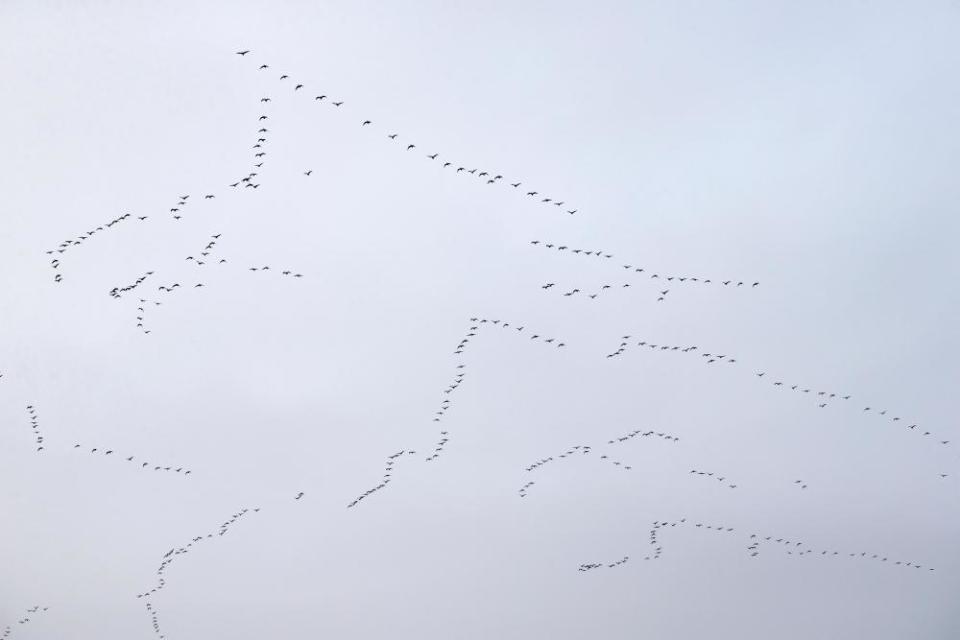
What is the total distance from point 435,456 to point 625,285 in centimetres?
1436

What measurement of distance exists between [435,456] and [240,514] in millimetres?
11550

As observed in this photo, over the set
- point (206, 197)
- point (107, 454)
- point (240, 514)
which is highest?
point (206, 197)

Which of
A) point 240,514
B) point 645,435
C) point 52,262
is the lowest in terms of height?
point 240,514

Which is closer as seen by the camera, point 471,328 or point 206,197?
point 206,197

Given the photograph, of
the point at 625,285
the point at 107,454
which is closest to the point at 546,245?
the point at 625,285

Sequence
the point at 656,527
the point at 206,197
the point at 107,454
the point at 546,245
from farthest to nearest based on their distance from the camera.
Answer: the point at 656,527
the point at 107,454
the point at 546,245
the point at 206,197

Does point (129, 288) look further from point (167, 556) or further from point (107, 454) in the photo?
point (167, 556)

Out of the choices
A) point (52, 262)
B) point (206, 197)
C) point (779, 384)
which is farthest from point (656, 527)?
point (52, 262)

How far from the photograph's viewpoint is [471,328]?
43.5 meters

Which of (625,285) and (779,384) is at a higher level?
(625,285)

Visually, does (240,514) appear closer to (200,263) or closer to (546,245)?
(200,263)

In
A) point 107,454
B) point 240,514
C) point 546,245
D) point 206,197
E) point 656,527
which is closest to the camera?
point 206,197

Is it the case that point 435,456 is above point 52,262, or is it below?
below

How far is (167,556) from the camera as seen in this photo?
51.2m
